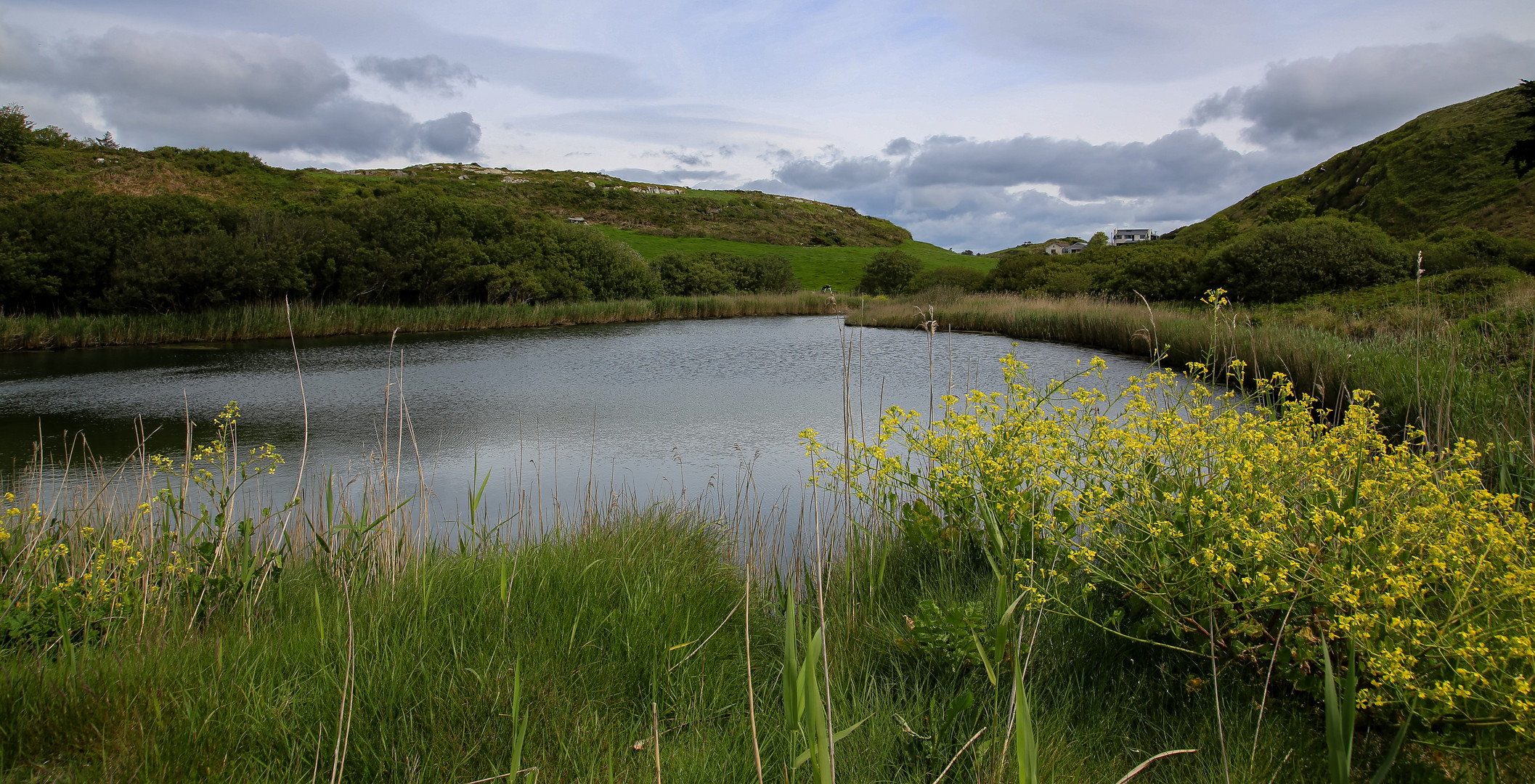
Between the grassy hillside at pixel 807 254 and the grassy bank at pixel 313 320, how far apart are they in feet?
61.6

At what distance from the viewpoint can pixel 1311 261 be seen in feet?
57.3

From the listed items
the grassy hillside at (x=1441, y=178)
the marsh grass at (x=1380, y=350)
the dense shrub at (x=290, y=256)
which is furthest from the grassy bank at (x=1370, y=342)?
the dense shrub at (x=290, y=256)

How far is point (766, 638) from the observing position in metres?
3.03

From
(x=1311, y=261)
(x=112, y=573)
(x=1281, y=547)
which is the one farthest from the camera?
(x=1311, y=261)

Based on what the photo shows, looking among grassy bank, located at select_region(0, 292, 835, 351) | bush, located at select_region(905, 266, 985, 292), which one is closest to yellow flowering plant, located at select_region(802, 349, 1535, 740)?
grassy bank, located at select_region(0, 292, 835, 351)

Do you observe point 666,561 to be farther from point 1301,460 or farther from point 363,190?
point 363,190

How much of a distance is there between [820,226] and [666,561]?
69.1 meters

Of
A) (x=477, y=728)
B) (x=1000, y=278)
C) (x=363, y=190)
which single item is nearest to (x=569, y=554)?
(x=477, y=728)

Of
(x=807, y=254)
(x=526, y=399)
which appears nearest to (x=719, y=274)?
(x=807, y=254)

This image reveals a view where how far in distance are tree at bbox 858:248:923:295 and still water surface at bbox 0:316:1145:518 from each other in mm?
17733

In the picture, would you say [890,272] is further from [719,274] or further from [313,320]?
[313,320]

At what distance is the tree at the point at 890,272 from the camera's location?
36312mm

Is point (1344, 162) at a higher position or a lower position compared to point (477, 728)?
higher

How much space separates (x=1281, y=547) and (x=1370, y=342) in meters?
9.33
